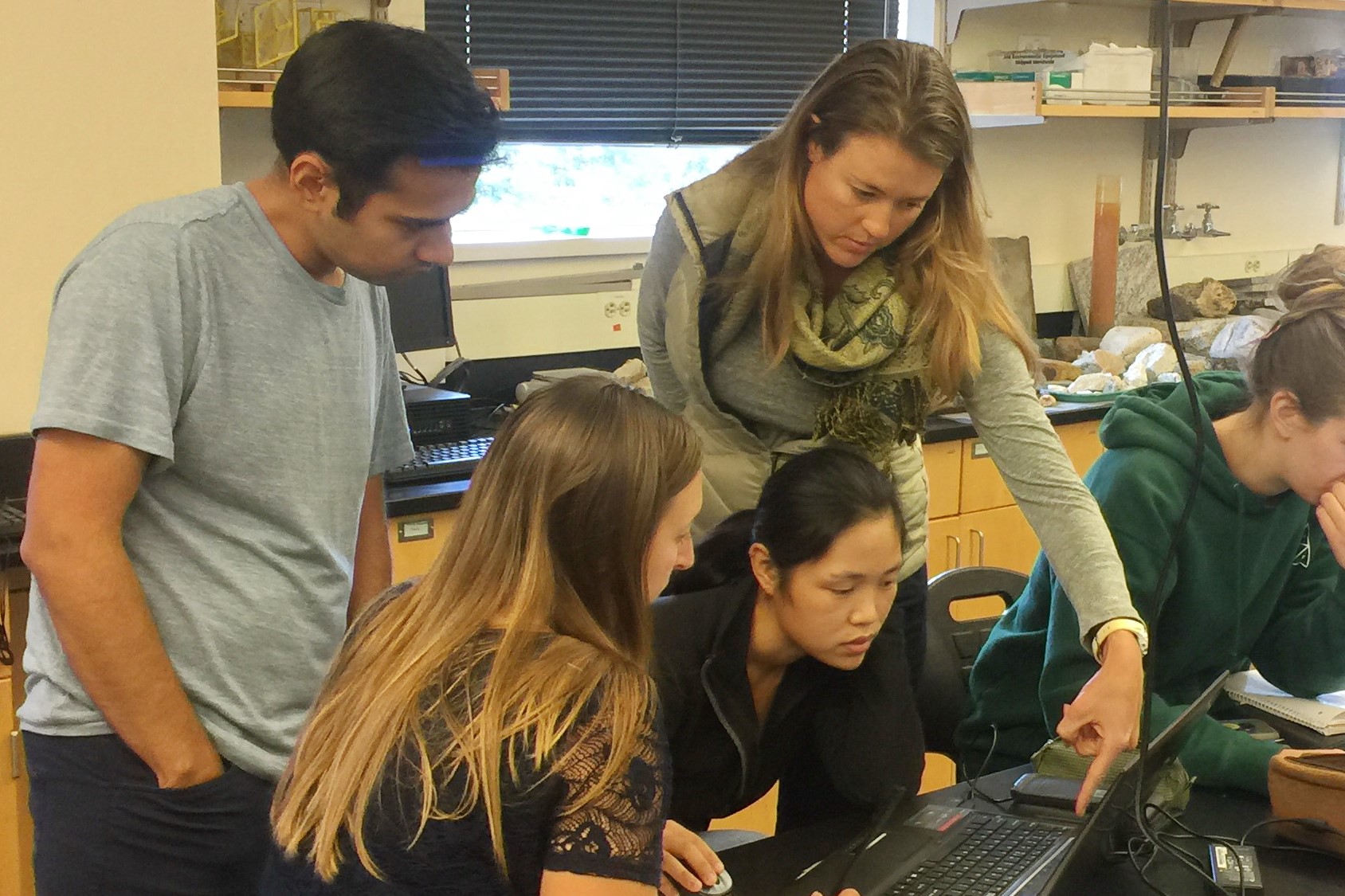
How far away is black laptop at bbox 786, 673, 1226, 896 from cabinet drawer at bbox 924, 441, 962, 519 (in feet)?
5.93

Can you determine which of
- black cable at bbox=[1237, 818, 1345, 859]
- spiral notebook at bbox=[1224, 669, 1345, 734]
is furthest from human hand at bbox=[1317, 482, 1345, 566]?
black cable at bbox=[1237, 818, 1345, 859]

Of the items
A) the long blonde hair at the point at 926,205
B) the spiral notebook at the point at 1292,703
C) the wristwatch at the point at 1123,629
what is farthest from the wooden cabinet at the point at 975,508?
the wristwatch at the point at 1123,629

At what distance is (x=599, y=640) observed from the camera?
1123 mm

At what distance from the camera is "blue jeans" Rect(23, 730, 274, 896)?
4.08 feet

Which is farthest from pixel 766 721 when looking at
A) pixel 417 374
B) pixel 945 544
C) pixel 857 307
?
pixel 945 544

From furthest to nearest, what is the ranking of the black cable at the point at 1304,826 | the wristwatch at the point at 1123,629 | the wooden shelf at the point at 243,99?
the wooden shelf at the point at 243,99
the wristwatch at the point at 1123,629
the black cable at the point at 1304,826

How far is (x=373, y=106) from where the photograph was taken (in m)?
1.22

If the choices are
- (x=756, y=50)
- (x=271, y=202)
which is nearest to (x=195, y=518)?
(x=271, y=202)

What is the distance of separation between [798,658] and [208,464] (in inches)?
30.7

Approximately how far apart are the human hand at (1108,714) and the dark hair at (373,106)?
2.66 ft

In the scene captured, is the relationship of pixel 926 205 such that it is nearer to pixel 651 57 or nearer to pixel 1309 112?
pixel 651 57

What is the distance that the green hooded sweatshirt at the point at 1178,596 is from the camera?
1.63 metres

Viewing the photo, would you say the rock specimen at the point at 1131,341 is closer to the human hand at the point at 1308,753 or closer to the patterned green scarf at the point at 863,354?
the patterned green scarf at the point at 863,354

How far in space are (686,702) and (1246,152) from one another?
3793 millimetres
